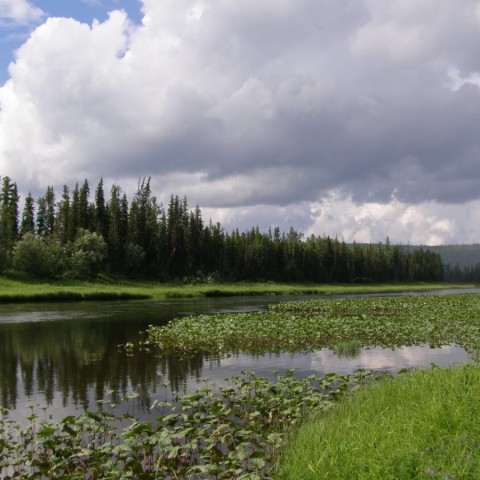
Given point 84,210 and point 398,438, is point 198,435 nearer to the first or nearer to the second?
point 398,438

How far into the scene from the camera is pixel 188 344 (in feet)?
89.6

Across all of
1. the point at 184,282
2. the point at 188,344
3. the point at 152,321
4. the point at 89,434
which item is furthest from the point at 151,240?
the point at 89,434

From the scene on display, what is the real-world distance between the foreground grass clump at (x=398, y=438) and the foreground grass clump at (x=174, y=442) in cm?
74

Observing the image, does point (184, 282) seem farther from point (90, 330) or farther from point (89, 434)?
point (89, 434)

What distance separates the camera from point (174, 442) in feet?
36.8

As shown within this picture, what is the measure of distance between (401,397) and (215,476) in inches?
196

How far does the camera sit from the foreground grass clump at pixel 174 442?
367 inches

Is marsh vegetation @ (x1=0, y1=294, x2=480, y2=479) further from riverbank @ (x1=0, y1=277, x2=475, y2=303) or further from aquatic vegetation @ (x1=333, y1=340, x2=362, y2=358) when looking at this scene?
riverbank @ (x1=0, y1=277, x2=475, y2=303)

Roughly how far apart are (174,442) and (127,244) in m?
96.0

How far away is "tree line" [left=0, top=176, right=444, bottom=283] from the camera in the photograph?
90562mm

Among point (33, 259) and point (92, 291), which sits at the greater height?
point (33, 259)

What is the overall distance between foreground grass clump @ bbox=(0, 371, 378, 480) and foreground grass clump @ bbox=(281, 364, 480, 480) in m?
0.74

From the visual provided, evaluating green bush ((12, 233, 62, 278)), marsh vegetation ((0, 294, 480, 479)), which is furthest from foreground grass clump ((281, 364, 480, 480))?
green bush ((12, 233, 62, 278))

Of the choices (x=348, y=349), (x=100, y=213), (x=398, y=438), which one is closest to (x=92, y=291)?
(x=100, y=213)
